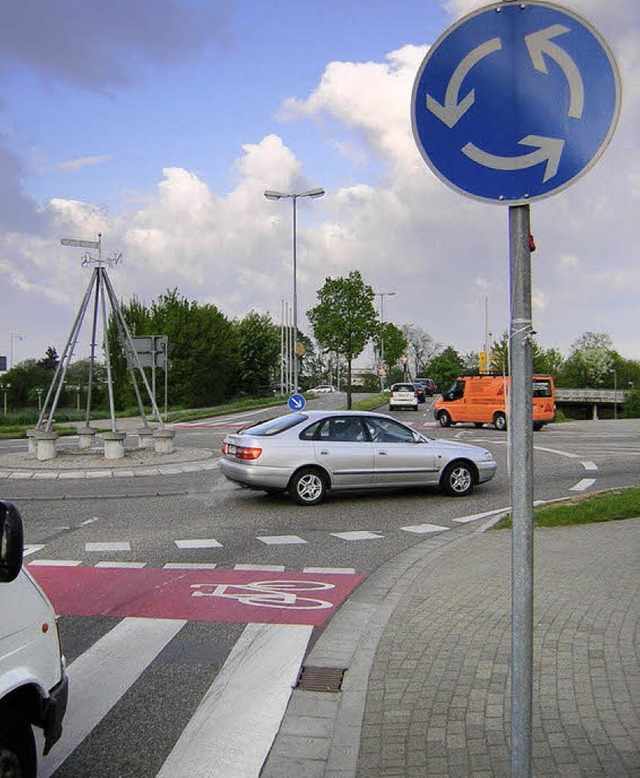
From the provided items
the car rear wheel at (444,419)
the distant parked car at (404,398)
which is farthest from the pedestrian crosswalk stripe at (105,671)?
the distant parked car at (404,398)

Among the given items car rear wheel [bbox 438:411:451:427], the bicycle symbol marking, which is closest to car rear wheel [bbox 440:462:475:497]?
the bicycle symbol marking

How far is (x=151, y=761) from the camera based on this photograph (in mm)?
4121

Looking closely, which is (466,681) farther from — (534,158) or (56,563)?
(56,563)

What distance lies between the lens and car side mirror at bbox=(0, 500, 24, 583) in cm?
297

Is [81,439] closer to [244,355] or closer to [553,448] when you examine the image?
[553,448]

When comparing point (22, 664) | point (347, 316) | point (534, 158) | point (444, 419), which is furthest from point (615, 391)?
point (22, 664)

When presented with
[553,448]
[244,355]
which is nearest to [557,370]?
[244,355]

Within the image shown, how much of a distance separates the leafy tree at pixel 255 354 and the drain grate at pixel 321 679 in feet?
245

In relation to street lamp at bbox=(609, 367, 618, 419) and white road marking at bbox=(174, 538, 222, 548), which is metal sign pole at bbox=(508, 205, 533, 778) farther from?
street lamp at bbox=(609, 367, 618, 419)

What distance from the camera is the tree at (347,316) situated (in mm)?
47031

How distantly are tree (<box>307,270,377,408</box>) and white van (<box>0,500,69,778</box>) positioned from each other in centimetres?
4353

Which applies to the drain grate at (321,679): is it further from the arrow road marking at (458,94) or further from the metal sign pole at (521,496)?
the arrow road marking at (458,94)

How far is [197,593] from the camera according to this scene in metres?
7.61

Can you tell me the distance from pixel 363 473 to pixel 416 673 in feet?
27.0
